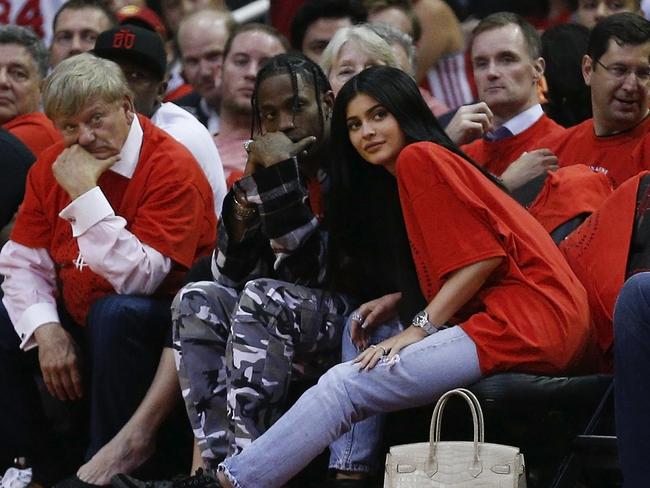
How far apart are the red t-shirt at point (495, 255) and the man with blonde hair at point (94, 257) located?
1260 mm

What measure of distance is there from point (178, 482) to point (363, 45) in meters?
1.97

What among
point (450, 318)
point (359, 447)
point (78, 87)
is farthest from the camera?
point (78, 87)

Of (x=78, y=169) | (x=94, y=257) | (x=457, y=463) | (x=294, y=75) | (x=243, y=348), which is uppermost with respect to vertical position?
(x=294, y=75)

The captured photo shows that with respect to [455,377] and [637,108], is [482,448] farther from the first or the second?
[637,108]

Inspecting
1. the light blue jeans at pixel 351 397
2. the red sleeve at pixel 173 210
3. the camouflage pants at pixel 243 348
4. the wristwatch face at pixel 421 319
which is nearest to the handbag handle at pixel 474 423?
the light blue jeans at pixel 351 397

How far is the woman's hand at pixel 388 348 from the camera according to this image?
4.57 meters

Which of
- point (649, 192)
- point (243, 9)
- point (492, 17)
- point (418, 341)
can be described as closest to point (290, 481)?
point (418, 341)

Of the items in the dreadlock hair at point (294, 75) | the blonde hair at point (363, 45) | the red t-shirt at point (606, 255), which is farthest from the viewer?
the blonde hair at point (363, 45)

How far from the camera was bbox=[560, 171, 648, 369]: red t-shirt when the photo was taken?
4.73m

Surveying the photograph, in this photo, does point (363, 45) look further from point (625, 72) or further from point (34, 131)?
point (34, 131)

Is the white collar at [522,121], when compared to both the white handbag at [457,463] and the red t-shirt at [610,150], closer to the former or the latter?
the red t-shirt at [610,150]

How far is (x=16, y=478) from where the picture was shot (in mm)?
5746

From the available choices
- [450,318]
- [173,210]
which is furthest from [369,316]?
[173,210]

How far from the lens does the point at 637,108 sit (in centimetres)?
552
